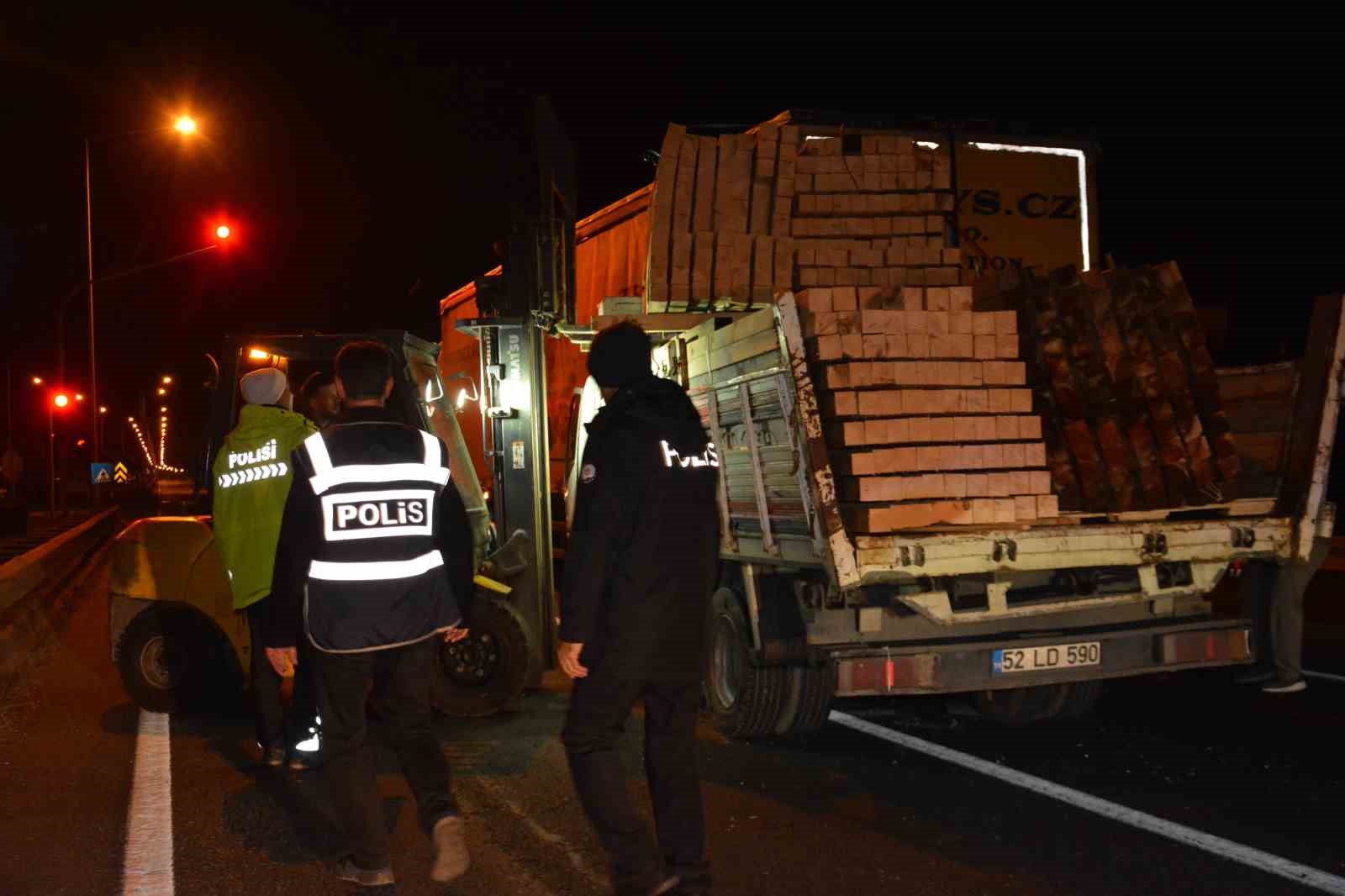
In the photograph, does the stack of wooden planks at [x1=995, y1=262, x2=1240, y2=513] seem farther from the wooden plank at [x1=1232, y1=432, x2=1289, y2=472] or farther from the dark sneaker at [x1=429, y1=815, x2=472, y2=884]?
the dark sneaker at [x1=429, y1=815, x2=472, y2=884]

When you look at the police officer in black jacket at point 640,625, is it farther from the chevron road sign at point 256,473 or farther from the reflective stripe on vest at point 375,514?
the chevron road sign at point 256,473

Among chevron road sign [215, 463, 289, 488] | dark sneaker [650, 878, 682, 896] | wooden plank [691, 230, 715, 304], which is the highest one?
wooden plank [691, 230, 715, 304]

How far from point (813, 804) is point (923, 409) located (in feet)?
6.31

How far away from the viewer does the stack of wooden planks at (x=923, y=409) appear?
6.27m

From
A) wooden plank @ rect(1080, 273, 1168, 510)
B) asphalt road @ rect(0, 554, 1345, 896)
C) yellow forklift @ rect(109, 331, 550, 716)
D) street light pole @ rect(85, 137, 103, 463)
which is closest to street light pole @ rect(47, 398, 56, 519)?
street light pole @ rect(85, 137, 103, 463)

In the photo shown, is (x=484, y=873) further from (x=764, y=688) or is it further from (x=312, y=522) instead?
(x=764, y=688)

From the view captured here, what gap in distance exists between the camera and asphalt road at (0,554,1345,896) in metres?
4.86

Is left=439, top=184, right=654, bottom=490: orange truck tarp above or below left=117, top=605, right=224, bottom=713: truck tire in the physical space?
above

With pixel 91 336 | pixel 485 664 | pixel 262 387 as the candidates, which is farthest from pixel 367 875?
pixel 91 336

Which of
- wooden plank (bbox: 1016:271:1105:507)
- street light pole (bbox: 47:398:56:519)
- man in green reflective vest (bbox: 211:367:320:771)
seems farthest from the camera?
street light pole (bbox: 47:398:56:519)

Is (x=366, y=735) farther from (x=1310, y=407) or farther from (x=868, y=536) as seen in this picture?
(x=1310, y=407)

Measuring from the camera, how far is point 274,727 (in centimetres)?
661

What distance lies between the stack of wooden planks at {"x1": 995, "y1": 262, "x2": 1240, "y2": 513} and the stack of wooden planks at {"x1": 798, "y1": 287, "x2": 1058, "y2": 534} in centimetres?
31

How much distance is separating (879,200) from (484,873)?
5.20 meters
